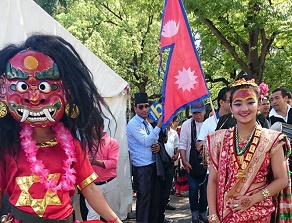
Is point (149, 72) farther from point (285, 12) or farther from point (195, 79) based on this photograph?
point (195, 79)

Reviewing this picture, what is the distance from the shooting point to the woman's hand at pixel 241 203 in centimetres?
308

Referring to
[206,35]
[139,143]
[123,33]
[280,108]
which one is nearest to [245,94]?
[280,108]

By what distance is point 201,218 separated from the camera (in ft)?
21.0

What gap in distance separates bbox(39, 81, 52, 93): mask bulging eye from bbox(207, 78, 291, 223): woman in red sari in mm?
1482

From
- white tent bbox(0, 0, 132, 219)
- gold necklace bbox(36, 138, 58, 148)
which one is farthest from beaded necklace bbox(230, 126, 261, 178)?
white tent bbox(0, 0, 132, 219)

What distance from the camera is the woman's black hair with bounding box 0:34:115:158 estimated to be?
98.8 inches

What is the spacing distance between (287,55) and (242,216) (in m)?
14.1

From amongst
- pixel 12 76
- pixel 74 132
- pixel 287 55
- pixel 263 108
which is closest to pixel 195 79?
pixel 263 108

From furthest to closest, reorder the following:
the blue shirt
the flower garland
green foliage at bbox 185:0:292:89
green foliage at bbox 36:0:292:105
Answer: green foliage at bbox 36:0:292:105, green foliage at bbox 185:0:292:89, the blue shirt, the flower garland

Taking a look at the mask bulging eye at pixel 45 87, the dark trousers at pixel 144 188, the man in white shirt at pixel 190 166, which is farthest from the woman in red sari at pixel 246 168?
the man in white shirt at pixel 190 166

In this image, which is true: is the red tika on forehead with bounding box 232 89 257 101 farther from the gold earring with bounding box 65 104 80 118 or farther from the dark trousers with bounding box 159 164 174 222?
the dark trousers with bounding box 159 164 174 222

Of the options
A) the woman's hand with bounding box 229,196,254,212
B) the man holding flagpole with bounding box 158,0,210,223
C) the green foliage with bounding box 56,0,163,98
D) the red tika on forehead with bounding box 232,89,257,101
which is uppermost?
the green foliage with bounding box 56,0,163,98

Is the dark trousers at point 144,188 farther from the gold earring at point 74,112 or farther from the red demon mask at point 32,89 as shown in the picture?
the red demon mask at point 32,89

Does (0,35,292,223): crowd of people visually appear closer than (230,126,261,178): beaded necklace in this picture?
Yes
